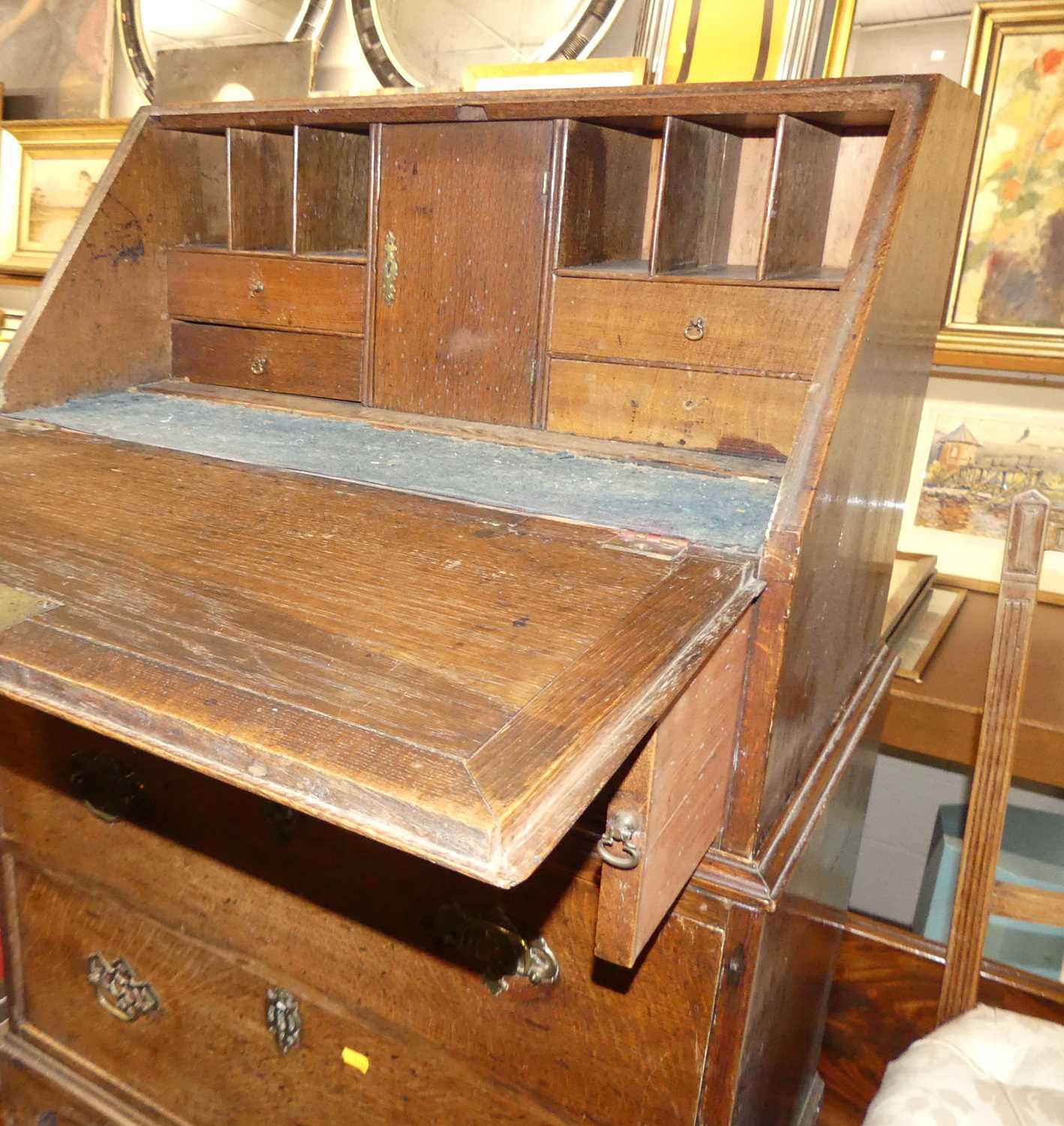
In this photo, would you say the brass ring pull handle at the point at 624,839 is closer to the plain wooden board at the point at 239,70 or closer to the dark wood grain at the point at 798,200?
the dark wood grain at the point at 798,200

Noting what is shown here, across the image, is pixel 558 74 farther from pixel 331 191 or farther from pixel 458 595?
pixel 458 595

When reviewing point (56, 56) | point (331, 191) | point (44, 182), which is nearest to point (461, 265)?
point (331, 191)

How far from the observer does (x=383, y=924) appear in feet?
3.68

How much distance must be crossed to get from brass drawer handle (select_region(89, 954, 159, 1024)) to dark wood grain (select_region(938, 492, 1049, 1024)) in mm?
1084

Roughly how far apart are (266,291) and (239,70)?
78 centimetres

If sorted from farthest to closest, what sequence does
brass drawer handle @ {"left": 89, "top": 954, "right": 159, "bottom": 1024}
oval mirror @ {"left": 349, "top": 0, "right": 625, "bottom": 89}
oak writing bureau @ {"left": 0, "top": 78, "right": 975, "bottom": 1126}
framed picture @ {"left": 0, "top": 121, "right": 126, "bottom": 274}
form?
framed picture @ {"left": 0, "top": 121, "right": 126, "bottom": 274}, oval mirror @ {"left": 349, "top": 0, "right": 625, "bottom": 89}, brass drawer handle @ {"left": 89, "top": 954, "right": 159, "bottom": 1024}, oak writing bureau @ {"left": 0, "top": 78, "right": 975, "bottom": 1126}

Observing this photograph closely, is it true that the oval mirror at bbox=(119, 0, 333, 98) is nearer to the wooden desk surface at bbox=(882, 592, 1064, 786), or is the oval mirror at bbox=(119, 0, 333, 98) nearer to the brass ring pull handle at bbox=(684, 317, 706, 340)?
the brass ring pull handle at bbox=(684, 317, 706, 340)

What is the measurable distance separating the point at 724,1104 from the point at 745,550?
0.57m

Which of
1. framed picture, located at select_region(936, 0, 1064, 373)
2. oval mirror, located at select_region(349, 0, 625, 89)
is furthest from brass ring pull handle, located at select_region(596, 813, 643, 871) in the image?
oval mirror, located at select_region(349, 0, 625, 89)

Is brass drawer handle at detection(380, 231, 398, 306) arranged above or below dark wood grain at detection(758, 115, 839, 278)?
below

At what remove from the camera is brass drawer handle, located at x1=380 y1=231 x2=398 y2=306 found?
1403 millimetres

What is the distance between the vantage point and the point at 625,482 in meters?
1.11

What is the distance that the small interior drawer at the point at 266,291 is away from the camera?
1.48 meters

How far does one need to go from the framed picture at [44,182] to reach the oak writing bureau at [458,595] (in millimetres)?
837
